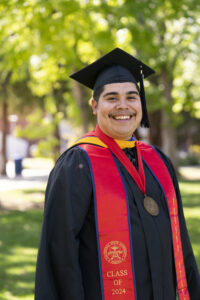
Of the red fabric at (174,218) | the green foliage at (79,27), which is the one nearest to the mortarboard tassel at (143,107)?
the red fabric at (174,218)

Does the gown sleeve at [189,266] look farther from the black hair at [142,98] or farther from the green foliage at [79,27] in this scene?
the green foliage at [79,27]

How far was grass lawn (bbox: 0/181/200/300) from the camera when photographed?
16.1 ft

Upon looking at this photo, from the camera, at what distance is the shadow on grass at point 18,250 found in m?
4.92

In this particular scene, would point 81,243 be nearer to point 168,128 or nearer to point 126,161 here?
point 126,161

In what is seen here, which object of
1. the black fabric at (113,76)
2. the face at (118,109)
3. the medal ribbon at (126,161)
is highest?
the black fabric at (113,76)

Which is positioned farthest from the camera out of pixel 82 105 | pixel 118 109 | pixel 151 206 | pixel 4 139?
pixel 4 139

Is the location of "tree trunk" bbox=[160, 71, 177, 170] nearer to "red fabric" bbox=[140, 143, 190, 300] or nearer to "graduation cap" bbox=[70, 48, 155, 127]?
"graduation cap" bbox=[70, 48, 155, 127]

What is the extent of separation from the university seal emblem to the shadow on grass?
9.22 feet

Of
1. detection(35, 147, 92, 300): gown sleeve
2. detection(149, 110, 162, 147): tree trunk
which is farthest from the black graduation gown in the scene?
detection(149, 110, 162, 147): tree trunk

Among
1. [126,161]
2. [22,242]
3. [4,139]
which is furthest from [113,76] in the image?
[4,139]

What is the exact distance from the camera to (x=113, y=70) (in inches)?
96.5

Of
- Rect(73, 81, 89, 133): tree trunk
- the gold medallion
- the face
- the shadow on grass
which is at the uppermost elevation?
Rect(73, 81, 89, 133): tree trunk

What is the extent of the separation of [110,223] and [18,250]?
4776 millimetres

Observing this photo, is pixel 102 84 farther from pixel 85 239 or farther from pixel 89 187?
pixel 85 239
